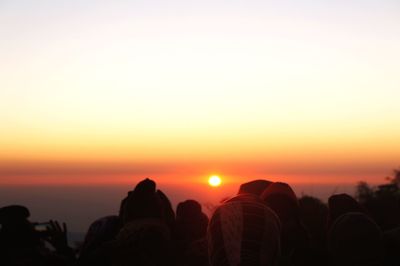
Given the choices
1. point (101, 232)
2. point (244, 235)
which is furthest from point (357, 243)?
point (101, 232)

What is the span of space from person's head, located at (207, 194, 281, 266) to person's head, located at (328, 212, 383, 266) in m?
0.96

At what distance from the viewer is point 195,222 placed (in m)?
8.53

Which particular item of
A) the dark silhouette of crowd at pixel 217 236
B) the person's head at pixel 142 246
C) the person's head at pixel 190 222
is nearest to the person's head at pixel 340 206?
the dark silhouette of crowd at pixel 217 236

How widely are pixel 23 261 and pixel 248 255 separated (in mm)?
3448

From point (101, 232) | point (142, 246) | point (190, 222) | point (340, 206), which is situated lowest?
point (142, 246)

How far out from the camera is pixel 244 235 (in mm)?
5855

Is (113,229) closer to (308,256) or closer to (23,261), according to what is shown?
(23,261)

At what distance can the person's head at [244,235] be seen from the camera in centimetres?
569

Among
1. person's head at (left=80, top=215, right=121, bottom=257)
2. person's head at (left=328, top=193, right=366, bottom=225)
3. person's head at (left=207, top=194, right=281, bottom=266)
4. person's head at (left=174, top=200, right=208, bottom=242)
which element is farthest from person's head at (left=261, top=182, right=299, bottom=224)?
person's head at (left=80, top=215, right=121, bottom=257)

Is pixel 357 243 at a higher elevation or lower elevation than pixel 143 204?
lower

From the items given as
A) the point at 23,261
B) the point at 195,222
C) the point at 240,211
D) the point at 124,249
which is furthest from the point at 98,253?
the point at 240,211

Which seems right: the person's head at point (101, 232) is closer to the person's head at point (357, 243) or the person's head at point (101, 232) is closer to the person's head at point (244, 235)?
the person's head at point (244, 235)

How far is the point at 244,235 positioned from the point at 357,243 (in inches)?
59.6

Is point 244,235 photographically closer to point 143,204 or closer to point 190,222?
point 143,204
